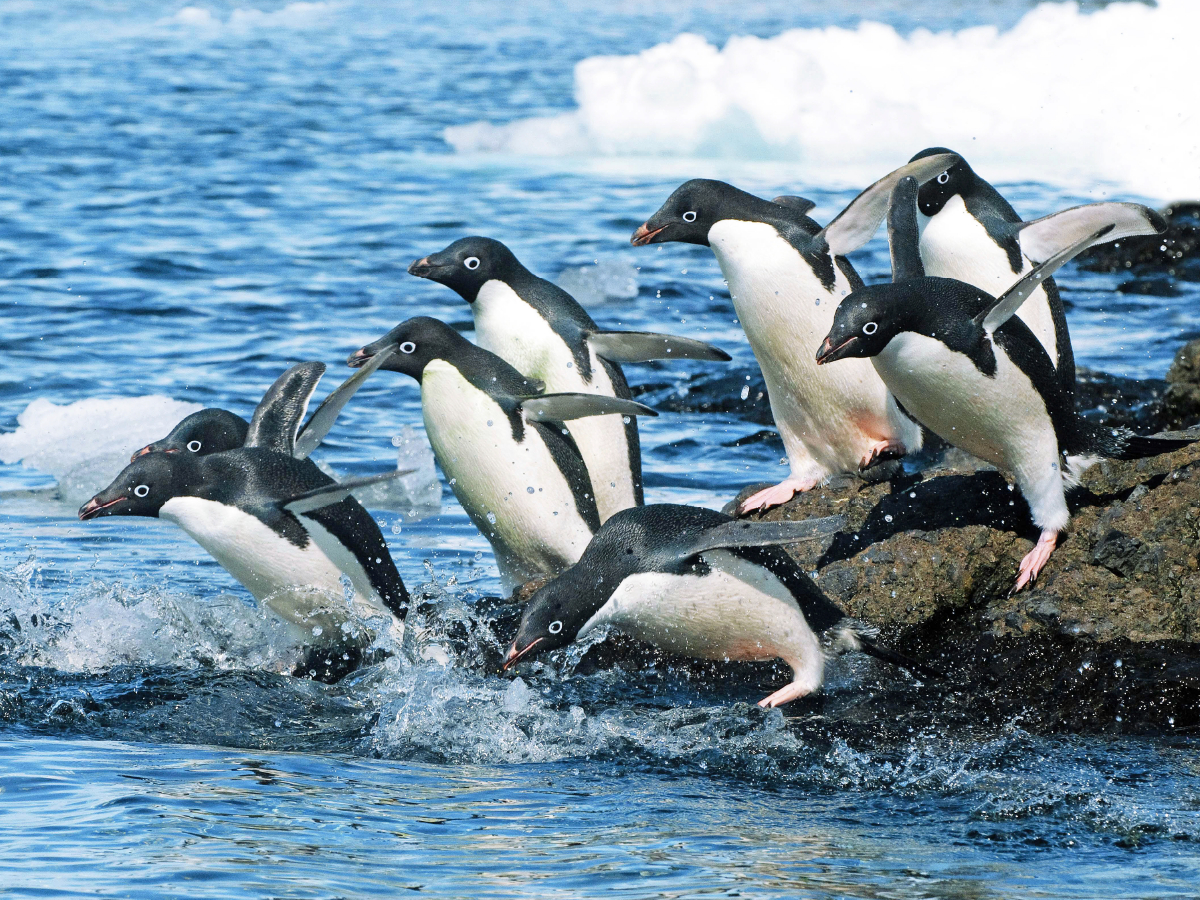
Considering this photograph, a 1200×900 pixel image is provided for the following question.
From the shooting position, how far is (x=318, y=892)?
308 cm

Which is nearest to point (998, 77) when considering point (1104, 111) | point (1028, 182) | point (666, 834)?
point (1104, 111)

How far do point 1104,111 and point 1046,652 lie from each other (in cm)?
2012

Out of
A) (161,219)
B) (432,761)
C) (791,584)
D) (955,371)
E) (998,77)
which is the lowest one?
(432,761)

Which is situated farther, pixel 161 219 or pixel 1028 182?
pixel 1028 182

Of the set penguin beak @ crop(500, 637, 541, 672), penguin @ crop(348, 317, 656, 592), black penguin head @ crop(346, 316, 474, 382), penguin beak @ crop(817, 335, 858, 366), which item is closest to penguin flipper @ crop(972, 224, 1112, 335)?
penguin beak @ crop(817, 335, 858, 366)

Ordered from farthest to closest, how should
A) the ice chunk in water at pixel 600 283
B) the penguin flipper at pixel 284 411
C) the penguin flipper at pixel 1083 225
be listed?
the ice chunk in water at pixel 600 283 < the penguin flipper at pixel 284 411 < the penguin flipper at pixel 1083 225

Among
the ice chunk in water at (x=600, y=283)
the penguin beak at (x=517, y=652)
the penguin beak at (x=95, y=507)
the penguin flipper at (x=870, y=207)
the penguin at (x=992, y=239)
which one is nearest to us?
the penguin beak at (x=517, y=652)

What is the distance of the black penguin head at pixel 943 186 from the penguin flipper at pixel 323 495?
2119mm

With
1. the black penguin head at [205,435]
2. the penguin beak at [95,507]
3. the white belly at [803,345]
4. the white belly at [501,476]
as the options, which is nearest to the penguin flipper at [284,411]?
the black penguin head at [205,435]

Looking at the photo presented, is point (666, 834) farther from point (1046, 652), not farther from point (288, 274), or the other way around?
point (288, 274)

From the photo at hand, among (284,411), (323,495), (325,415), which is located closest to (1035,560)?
(323,495)

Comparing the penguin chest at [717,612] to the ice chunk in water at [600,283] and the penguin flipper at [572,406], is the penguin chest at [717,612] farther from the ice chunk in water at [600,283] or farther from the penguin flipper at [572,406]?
the ice chunk in water at [600,283]

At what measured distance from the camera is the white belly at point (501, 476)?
543 centimetres

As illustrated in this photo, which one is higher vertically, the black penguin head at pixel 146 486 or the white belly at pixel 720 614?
the black penguin head at pixel 146 486
